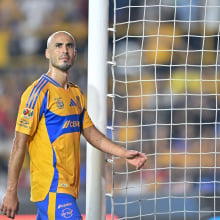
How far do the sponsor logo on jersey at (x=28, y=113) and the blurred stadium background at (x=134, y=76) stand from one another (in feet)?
12.2

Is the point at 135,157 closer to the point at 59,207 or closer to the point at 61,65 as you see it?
the point at 59,207

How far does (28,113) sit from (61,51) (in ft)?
1.01

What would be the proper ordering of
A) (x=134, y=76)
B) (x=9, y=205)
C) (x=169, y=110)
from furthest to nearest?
(x=134, y=76) → (x=169, y=110) → (x=9, y=205)

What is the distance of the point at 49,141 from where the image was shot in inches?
98.2

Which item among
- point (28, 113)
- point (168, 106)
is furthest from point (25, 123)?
point (168, 106)

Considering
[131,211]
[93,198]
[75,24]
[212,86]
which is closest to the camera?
[93,198]

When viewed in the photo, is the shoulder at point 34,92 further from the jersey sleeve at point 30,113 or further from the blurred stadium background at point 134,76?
the blurred stadium background at point 134,76

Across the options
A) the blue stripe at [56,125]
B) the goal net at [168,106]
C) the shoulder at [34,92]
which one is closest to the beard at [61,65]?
the shoulder at [34,92]

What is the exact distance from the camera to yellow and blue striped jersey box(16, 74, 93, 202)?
2.48 meters

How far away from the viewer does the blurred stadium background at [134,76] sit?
6.31 meters

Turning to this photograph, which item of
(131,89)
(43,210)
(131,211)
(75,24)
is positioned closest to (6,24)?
(75,24)

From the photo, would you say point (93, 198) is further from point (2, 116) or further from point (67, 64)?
point (2, 116)

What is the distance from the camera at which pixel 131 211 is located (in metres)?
5.84

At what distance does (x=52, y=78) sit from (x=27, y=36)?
14.2 feet
